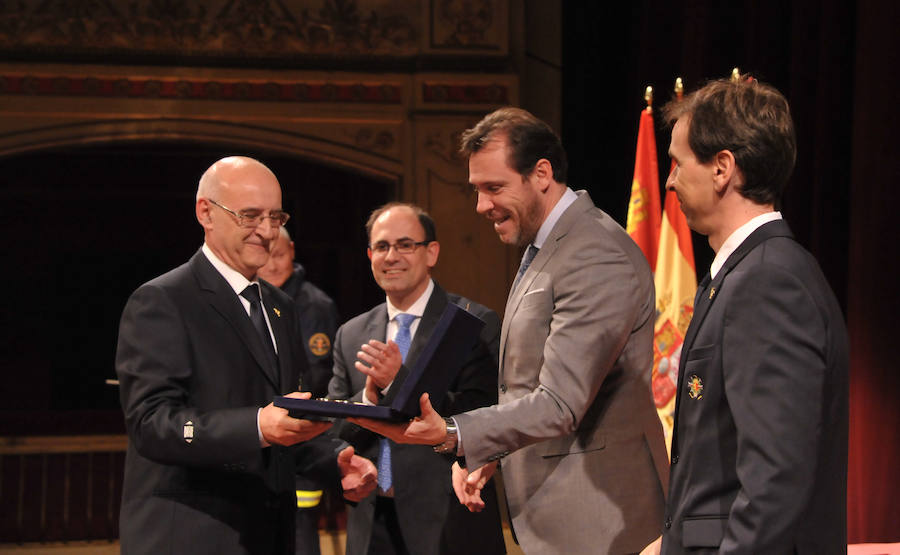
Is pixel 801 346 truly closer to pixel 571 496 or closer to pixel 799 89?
pixel 571 496

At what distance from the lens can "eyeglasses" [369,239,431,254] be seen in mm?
3221

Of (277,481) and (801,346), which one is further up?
(801,346)

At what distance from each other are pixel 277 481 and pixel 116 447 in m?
4.63

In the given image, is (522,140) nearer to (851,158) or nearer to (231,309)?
(231,309)

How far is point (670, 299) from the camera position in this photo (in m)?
4.32

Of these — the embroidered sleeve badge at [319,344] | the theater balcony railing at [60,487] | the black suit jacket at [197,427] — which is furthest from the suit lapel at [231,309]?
the theater balcony railing at [60,487]

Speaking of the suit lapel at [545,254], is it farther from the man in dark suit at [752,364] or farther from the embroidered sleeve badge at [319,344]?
the embroidered sleeve badge at [319,344]

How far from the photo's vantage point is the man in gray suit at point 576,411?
1929 millimetres

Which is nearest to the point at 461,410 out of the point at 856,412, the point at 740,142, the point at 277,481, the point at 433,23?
the point at 277,481

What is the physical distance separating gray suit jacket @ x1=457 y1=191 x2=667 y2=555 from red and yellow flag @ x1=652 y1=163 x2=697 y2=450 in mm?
2132

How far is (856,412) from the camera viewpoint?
12.7 feet

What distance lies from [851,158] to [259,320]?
2836 mm

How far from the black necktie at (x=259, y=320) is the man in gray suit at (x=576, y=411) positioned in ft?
1.38

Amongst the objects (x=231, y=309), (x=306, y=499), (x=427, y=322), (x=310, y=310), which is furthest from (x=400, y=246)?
(x=310, y=310)
